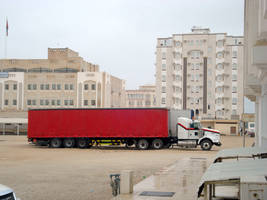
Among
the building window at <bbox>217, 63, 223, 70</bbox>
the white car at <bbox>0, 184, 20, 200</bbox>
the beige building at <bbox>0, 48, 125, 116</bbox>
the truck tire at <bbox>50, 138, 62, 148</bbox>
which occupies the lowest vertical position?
the truck tire at <bbox>50, 138, 62, 148</bbox>

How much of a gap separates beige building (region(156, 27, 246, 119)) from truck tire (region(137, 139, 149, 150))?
199ft

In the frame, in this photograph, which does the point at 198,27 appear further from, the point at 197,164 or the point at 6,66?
the point at 197,164

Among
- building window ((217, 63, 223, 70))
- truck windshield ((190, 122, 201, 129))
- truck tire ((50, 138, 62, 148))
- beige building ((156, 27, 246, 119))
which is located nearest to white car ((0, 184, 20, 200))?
truck windshield ((190, 122, 201, 129))

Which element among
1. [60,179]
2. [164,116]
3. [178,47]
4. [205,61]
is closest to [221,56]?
[205,61]

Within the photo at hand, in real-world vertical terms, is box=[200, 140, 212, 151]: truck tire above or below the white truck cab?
below

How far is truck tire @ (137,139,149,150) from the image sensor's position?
124 ft

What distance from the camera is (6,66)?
312 ft

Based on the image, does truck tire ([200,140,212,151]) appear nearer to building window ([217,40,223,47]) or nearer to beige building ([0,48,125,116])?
beige building ([0,48,125,116])

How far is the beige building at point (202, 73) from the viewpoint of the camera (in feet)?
318

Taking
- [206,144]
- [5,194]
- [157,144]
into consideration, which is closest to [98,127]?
[157,144]

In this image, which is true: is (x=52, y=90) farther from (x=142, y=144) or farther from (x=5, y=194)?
(x=5, y=194)

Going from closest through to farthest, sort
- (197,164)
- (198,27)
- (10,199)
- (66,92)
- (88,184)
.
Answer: (10,199) → (88,184) → (197,164) → (66,92) → (198,27)

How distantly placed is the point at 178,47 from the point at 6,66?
128 feet

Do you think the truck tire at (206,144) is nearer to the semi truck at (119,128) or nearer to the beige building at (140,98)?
the semi truck at (119,128)
